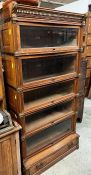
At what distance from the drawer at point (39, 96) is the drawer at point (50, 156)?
542 millimetres

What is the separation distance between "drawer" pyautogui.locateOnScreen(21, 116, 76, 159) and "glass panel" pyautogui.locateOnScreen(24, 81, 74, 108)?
34 cm

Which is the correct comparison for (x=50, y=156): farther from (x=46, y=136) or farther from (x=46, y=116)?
(x=46, y=116)

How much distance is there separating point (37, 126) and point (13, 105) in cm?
36

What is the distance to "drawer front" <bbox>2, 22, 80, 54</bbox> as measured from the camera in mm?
1203

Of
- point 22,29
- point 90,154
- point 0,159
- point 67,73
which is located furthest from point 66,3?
point 0,159

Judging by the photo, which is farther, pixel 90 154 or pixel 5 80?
pixel 90 154

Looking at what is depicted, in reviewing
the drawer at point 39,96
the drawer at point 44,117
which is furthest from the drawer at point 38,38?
the drawer at point 44,117

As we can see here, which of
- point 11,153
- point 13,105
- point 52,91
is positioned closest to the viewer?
point 11,153

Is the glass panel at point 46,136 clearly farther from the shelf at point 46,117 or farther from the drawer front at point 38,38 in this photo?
the drawer front at point 38,38

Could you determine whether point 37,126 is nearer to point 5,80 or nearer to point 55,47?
point 5,80

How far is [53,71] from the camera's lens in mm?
1714

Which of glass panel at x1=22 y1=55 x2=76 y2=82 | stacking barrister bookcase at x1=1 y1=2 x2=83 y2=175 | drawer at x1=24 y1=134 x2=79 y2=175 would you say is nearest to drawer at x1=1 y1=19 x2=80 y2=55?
stacking barrister bookcase at x1=1 y1=2 x2=83 y2=175

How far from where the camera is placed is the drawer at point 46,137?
1632mm

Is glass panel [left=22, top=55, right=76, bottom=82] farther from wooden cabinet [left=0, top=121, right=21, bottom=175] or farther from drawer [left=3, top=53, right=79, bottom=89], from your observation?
wooden cabinet [left=0, top=121, right=21, bottom=175]
